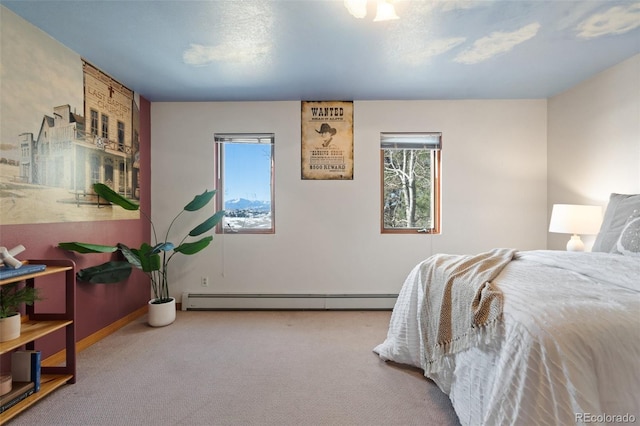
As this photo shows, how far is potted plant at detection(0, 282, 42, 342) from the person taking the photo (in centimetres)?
143

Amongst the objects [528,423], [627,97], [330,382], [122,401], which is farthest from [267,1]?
[627,97]

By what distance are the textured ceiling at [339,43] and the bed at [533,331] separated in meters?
1.24

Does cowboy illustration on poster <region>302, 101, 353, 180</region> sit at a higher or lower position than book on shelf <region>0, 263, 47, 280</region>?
higher

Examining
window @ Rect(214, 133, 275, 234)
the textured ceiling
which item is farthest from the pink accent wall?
the textured ceiling

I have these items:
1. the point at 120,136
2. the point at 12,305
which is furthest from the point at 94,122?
the point at 12,305

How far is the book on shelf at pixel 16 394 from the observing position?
1410 millimetres

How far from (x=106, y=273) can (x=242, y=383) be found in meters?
1.49

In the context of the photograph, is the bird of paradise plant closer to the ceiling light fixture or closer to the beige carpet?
the beige carpet

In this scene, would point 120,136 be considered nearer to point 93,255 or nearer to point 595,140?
point 93,255

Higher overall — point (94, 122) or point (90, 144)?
point (94, 122)

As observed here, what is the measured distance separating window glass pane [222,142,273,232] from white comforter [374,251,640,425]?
96.1 inches

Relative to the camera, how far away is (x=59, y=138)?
1994mm

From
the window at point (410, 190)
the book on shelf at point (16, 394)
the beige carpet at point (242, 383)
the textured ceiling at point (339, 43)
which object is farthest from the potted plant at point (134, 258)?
the window at point (410, 190)

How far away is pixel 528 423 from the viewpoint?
2.80 ft
